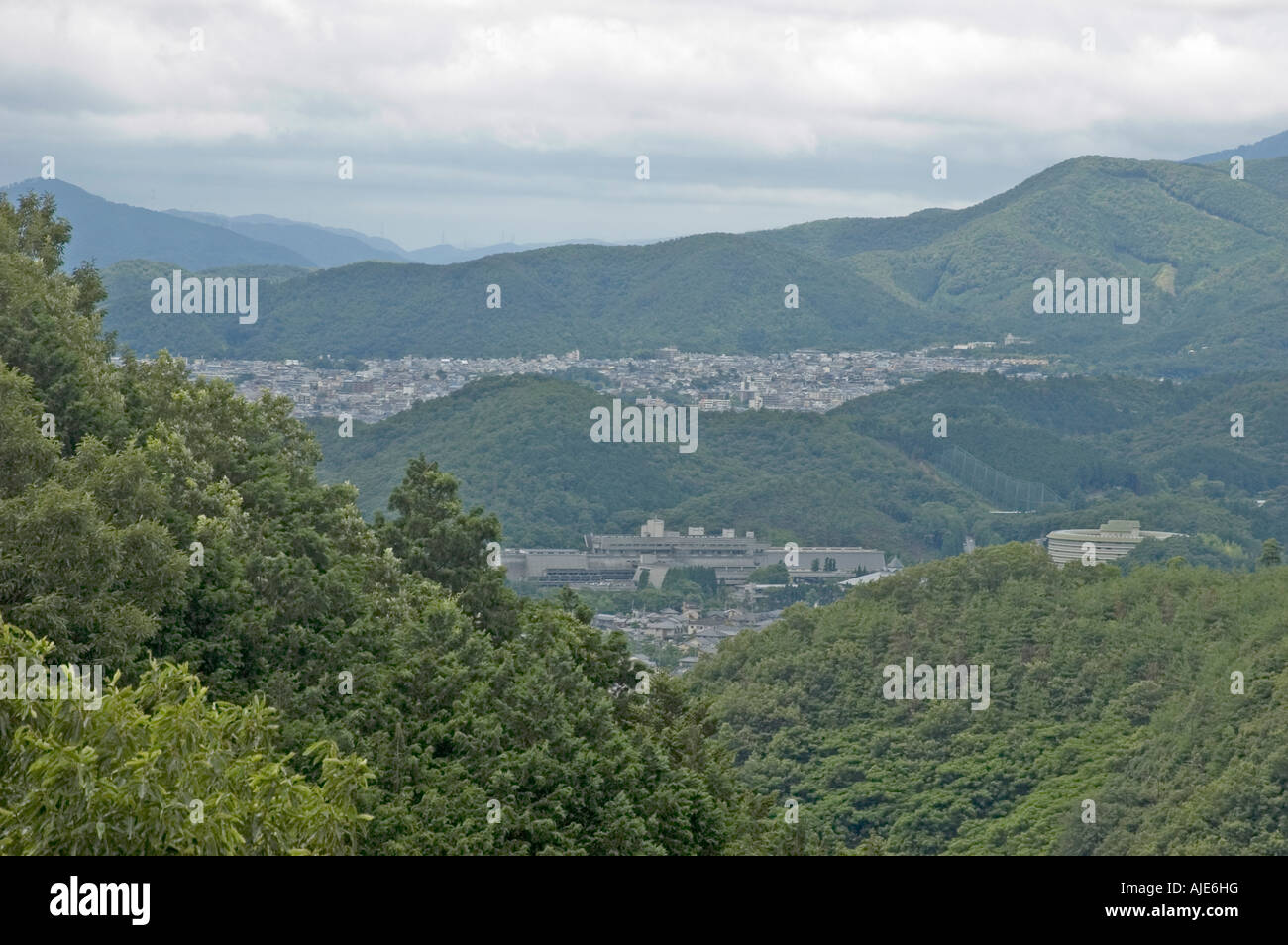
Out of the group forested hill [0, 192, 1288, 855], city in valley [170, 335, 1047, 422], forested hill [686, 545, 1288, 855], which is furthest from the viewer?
city in valley [170, 335, 1047, 422]

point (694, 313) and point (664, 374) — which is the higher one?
point (694, 313)

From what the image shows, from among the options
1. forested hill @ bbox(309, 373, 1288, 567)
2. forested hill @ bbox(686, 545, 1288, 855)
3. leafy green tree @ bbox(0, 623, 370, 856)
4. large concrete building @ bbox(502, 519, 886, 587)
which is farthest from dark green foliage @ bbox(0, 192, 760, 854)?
forested hill @ bbox(309, 373, 1288, 567)

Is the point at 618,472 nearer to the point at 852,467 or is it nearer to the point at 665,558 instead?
the point at 665,558

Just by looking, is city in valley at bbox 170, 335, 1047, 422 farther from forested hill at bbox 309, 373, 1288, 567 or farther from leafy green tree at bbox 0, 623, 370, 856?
leafy green tree at bbox 0, 623, 370, 856

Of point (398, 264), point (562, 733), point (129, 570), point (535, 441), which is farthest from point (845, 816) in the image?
point (398, 264)

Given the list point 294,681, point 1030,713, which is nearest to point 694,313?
point 1030,713

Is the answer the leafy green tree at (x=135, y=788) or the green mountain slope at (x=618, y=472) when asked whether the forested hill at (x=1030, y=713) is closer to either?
the leafy green tree at (x=135, y=788)

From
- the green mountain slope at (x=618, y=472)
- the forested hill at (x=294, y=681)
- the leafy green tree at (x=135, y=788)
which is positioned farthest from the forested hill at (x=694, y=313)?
the leafy green tree at (x=135, y=788)
